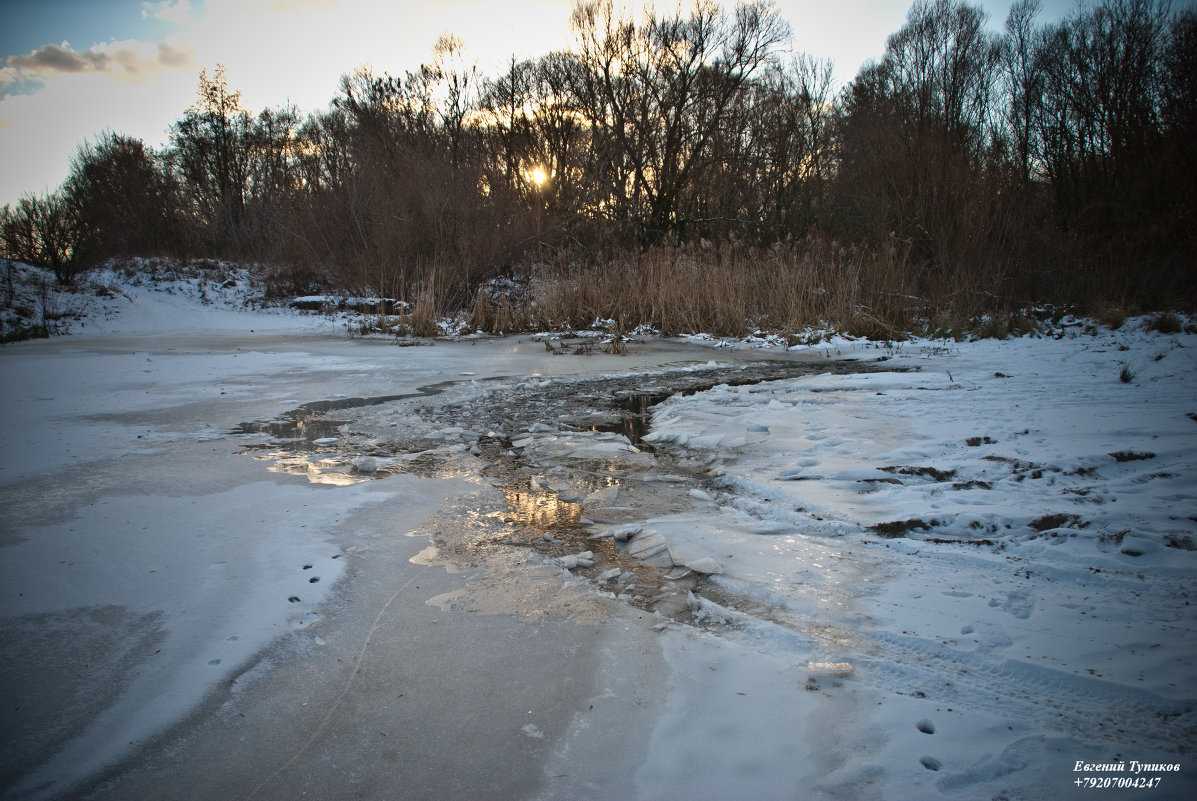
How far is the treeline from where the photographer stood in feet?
31.0

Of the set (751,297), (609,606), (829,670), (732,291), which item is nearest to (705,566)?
(609,606)

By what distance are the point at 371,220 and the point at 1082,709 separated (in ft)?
41.4

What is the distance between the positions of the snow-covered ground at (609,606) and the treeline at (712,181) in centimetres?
646

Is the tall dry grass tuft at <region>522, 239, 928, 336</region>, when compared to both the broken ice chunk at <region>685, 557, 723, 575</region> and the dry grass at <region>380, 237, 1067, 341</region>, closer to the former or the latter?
the dry grass at <region>380, 237, 1067, 341</region>

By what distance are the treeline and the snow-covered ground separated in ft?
21.2

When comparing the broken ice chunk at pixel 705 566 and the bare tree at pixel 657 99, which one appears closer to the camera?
the broken ice chunk at pixel 705 566

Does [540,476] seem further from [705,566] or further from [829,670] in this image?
[829,670]

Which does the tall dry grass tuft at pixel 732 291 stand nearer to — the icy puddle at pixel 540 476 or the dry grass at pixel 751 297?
the dry grass at pixel 751 297

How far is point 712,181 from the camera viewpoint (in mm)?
16625

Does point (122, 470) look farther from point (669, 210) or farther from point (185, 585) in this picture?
point (669, 210)

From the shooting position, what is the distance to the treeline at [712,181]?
944cm

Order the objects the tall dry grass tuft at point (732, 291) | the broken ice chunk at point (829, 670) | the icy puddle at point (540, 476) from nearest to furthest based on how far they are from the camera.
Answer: the broken ice chunk at point (829, 670) → the icy puddle at point (540, 476) → the tall dry grass tuft at point (732, 291)

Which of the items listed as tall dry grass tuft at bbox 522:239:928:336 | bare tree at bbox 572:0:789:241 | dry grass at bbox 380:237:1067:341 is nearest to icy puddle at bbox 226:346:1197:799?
dry grass at bbox 380:237:1067:341

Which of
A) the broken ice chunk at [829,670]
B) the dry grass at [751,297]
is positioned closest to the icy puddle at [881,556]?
the broken ice chunk at [829,670]
